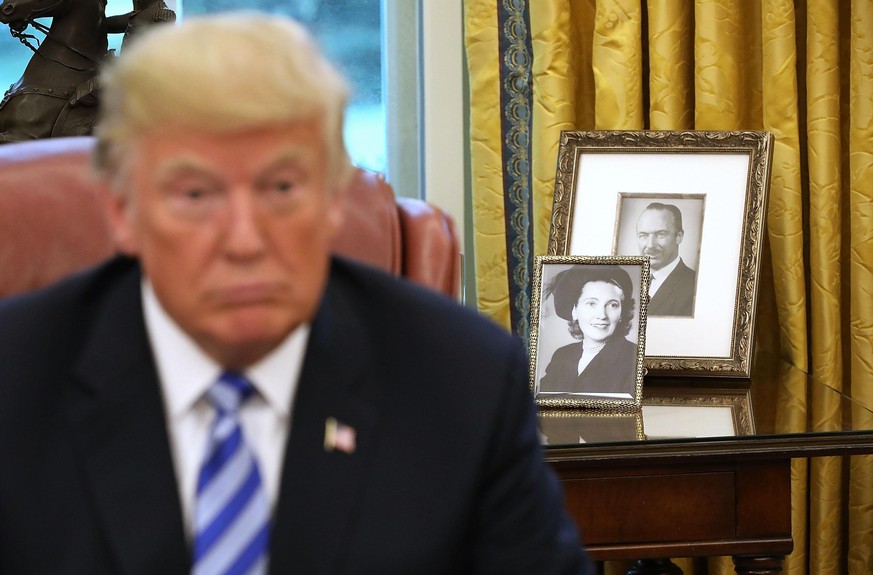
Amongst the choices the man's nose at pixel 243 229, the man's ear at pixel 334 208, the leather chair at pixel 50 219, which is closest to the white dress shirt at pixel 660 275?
the leather chair at pixel 50 219

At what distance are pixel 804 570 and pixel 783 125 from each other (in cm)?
91

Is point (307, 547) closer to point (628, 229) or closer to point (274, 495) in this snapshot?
point (274, 495)

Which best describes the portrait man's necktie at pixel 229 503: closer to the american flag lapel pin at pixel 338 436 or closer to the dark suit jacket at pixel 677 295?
the american flag lapel pin at pixel 338 436

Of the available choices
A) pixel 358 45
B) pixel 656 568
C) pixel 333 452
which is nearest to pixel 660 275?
pixel 656 568

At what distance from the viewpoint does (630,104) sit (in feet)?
7.94

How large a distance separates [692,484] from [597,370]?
28 cm

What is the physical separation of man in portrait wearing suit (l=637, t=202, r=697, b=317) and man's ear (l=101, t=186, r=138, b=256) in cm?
137

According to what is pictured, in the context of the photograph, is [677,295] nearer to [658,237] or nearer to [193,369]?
[658,237]

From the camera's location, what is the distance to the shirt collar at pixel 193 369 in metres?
1.06

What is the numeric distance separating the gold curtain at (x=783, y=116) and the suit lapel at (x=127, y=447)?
151 centimetres

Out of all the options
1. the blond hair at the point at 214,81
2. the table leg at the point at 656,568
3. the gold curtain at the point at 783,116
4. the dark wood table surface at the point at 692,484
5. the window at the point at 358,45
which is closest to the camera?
the blond hair at the point at 214,81

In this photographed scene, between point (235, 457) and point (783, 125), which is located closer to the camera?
point (235, 457)

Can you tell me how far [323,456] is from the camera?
1.06 metres

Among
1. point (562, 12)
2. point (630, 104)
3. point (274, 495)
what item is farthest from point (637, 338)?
point (274, 495)
